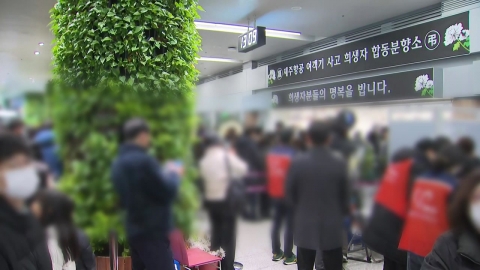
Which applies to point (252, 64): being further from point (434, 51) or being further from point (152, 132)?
point (434, 51)

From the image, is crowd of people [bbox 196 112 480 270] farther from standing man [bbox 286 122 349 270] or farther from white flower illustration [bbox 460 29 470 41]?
white flower illustration [bbox 460 29 470 41]

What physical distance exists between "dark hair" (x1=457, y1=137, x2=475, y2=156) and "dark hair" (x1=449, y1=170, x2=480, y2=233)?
4 cm

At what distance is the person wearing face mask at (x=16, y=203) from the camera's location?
802mm

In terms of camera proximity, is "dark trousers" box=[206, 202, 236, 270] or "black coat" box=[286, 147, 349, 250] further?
"dark trousers" box=[206, 202, 236, 270]

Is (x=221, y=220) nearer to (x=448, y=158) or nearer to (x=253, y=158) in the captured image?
(x=253, y=158)

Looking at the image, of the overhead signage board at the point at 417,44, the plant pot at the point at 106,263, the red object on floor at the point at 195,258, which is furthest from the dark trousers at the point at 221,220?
the overhead signage board at the point at 417,44

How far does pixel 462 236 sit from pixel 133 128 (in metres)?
0.96

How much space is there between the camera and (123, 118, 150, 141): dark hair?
2.71ft

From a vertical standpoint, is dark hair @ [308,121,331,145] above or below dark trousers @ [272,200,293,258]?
above

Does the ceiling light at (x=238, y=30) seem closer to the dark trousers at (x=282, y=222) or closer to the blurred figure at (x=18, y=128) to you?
the blurred figure at (x=18, y=128)

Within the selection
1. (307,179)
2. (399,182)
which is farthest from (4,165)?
(399,182)

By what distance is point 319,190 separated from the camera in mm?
662

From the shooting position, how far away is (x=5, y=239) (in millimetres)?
968

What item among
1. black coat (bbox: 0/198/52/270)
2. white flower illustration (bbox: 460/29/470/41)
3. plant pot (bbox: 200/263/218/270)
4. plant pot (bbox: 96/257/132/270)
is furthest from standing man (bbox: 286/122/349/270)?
white flower illustration (bbox: 460/29/470/41)
